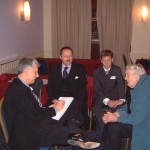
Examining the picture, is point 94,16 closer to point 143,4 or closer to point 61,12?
point 61,12

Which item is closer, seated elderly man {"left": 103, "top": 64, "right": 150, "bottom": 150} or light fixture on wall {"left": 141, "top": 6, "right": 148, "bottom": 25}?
seated elderly man {"left": 103, "top": 64, "right": 150, "bottom": 150}

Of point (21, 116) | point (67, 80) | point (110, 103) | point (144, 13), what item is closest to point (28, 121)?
point (21, 116)

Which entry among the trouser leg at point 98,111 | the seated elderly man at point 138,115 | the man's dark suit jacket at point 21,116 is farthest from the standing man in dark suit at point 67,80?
the man's dark suit jacket at point 21,116

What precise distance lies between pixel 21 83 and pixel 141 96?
1033mm

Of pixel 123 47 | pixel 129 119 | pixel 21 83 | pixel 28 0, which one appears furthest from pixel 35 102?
pixel 123 47

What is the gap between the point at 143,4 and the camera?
22.0 feet

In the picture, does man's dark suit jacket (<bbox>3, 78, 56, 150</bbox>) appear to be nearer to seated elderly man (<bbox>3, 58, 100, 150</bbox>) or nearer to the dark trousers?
seated elderly man (<bbox>3, 58, 100, 150</bbox>)

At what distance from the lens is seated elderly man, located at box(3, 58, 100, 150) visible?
77.5 inches

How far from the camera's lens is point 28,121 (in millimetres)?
2010

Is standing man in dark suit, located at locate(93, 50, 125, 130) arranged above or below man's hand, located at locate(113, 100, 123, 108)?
above

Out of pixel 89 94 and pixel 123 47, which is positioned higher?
pixel 123 47

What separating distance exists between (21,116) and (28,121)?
0.24 feet

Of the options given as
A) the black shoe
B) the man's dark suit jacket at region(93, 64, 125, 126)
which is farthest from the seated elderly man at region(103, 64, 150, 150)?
the man's dark suit jacket at region(93, 64, 125, 126)

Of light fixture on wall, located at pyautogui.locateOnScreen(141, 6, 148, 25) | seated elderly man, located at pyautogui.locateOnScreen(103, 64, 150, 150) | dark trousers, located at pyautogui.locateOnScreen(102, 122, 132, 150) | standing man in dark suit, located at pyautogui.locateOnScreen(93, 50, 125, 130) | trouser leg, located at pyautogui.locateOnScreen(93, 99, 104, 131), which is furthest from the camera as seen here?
light fixture on wall, located at pyautogui.locateOnScreen(141, 6, 148, 25)
